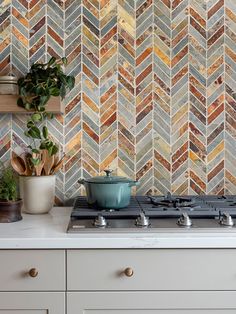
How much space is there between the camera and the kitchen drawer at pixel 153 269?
1.42m

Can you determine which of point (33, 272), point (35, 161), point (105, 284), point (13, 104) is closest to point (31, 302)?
point (33, 272)

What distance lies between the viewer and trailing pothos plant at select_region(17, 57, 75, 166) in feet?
6.15

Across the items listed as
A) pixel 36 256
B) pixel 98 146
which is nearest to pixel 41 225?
pixel 36 256

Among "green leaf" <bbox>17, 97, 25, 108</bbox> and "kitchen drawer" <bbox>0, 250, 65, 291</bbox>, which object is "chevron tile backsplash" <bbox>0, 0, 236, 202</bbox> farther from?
"kitchen drawer" <bbox>0, 250, 65, 291</bbox>

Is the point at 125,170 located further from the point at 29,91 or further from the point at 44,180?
the point at 29,91

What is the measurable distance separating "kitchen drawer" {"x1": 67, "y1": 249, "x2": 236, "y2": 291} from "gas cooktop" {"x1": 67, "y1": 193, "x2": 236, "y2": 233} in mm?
89

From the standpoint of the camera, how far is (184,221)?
149cm

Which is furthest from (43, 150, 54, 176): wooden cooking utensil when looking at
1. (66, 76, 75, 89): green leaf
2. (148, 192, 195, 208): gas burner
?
(148, 192, 195, 208): gas burner

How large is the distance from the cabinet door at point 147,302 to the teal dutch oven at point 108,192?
15.6 inches

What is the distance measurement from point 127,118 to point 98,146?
0.21m

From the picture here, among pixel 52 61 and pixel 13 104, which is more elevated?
pixel 52 61

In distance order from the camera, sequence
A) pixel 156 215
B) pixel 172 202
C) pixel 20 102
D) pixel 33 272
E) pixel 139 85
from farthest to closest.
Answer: pixel 139 85
pixel 20 102
pixel 172 202
pixel 156 215
pixel 33 272

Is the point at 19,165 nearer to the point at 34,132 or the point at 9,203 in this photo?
the point at 34,132

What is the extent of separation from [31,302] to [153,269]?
44 centimetres
